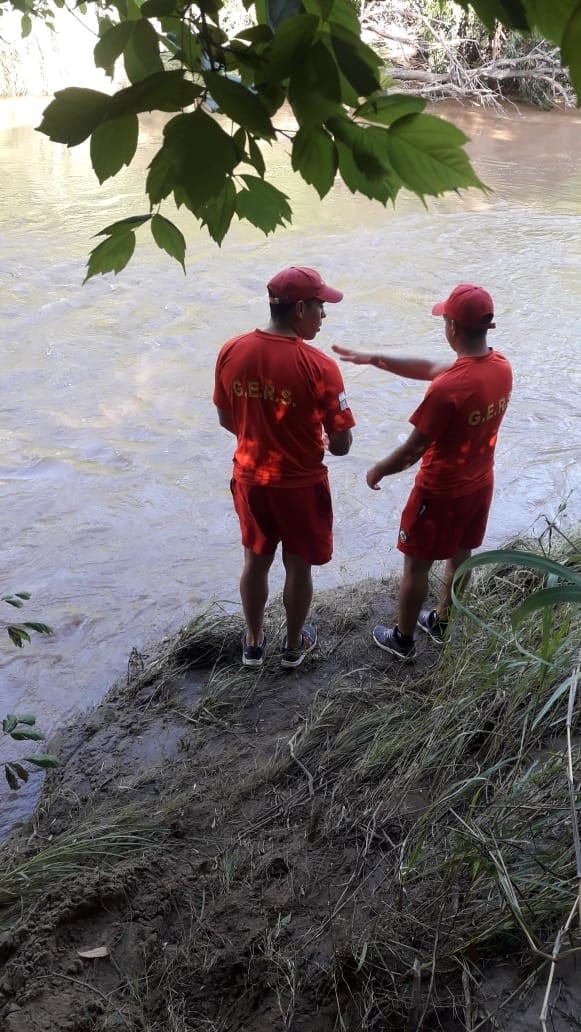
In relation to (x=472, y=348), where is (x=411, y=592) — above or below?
below

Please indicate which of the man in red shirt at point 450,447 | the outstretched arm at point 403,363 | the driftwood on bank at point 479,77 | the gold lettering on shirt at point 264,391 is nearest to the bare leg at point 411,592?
the man in red shirt at point 450,447

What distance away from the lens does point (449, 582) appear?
3.19 metres

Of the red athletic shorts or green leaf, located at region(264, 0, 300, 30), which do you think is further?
the red athletic shorts

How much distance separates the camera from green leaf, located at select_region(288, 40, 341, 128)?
80 cm

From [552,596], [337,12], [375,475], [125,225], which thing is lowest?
[375,475]

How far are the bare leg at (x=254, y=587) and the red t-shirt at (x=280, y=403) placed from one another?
13.4 inches

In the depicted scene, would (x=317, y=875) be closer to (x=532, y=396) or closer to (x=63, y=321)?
(x=532, y=396)

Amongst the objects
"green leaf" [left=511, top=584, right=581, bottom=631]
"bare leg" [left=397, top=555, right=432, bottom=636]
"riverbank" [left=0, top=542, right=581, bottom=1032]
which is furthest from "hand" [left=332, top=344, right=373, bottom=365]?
"green leaf" [left=511, top=584, right=581, bottom=631]

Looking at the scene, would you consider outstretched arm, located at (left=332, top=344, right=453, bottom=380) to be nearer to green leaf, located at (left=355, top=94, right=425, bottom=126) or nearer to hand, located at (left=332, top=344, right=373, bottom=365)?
hand, located at (left=332, top=344, right=373, bottom=365)

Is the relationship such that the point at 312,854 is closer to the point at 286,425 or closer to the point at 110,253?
the point at 286,425

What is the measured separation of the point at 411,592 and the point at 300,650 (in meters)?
0.52

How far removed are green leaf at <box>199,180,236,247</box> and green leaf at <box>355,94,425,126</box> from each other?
19cm

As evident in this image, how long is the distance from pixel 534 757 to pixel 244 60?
1.75 meters

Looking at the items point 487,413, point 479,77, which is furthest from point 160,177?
point 479,77
